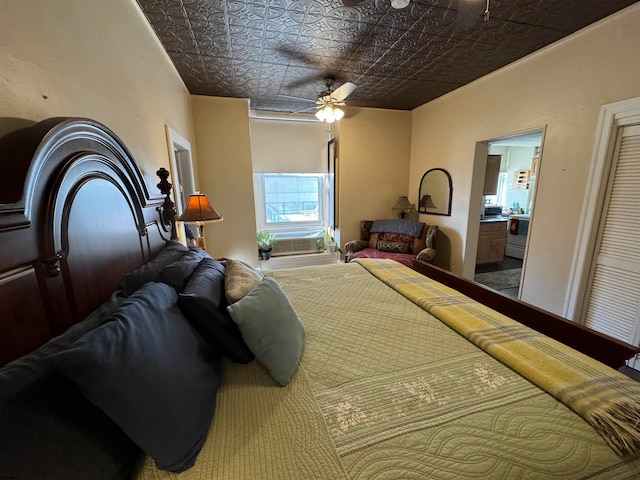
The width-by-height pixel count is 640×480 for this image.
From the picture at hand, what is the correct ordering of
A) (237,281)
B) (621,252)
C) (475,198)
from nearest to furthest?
(237,281) < (621,252) < (475,198)

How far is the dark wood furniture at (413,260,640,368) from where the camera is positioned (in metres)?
1.12

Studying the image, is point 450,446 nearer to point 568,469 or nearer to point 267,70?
point 568,469

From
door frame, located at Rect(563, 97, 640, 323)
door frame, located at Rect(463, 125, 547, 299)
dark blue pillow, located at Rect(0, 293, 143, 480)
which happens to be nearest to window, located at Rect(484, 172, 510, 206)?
door frame, located at Rect(463, 125, 547, 299)

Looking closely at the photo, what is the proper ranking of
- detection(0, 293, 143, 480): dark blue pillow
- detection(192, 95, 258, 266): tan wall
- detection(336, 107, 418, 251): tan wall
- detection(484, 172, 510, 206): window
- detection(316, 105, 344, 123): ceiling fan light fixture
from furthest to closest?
detection(484, 172, 510, 206): window
detection(336, 107, 418, 251): tan wall
detection(192, 95, 258, 266): tan wall
detection(316, 105, 344, 123): ceiling fan light fixture
detection(0, 293, 143, 480): dark blue pillow

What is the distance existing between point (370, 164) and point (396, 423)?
383cm

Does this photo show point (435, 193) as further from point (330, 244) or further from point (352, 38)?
point (352, 38)

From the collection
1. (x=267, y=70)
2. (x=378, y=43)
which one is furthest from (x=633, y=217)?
(x=267, y=70)

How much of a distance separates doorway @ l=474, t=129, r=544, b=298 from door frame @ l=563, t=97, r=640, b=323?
101 centimetres

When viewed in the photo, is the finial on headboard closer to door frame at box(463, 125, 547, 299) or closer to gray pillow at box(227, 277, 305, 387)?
gray pillow at box(227, 277, 305, 387)

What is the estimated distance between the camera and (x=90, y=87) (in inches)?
45.0

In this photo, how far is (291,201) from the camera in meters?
4.68

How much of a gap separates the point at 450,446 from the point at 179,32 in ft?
9.66

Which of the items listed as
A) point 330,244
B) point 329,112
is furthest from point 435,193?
point 329,112

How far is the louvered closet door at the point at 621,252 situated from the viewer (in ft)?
6.24
